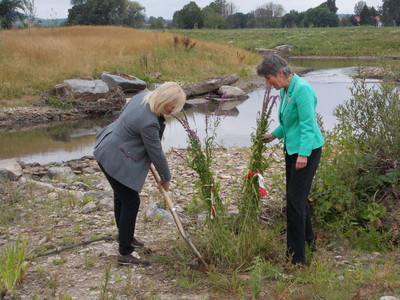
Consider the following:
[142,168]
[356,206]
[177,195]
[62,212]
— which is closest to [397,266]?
[356,206]

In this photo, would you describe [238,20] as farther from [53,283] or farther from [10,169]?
[53,283]

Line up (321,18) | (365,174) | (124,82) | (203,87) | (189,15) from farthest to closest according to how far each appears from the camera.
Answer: (321,18)
(189,15)
(203,87)
(124,82)
(365,174)

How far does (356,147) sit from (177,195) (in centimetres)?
224

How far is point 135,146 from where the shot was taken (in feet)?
12.7

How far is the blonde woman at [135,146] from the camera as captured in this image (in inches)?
146

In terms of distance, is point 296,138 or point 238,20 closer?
point 296,138

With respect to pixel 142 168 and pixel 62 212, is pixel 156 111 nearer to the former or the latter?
pixel 142 168

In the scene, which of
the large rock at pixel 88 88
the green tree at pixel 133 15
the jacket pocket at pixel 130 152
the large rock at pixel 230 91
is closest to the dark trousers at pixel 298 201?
the jacket pocket at pixel 130 152

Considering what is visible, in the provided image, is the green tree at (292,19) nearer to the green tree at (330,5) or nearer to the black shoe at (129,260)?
the green tree at (330,5)

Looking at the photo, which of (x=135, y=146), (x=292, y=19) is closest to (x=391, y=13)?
(x=292, y=19)

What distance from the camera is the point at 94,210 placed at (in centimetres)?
549

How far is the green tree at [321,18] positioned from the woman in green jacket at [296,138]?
7701 centimetres

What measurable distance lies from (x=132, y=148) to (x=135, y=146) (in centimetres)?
3

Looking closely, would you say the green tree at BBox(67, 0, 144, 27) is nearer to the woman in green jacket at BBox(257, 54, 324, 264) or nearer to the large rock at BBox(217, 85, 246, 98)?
the large rock at BBox(217, 85, 246, 98)
